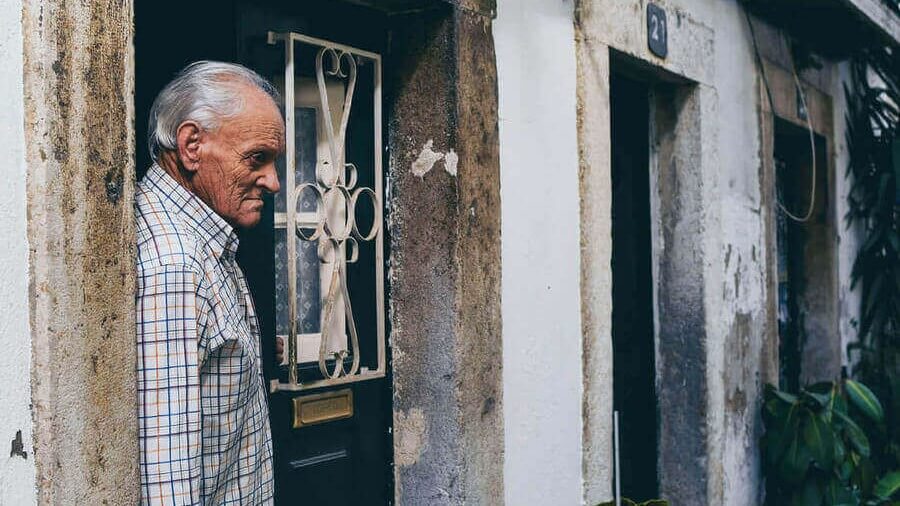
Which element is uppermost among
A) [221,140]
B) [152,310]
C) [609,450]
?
[221,140]

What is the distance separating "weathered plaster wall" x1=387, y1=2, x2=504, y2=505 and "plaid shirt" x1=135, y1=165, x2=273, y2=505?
0.89 metres

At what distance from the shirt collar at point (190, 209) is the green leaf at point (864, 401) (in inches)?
179

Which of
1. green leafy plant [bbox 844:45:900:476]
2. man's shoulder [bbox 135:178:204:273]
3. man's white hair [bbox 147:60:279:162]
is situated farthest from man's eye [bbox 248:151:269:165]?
green leafy plant [bbox 844:45:900:476]

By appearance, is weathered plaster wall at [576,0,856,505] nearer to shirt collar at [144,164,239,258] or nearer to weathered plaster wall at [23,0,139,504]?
shirt collar at [144,164,239,258]

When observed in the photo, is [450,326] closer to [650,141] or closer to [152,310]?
[152,310]

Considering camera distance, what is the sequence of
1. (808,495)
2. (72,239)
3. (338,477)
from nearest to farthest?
(72,239) → (338,477) → (808,495)

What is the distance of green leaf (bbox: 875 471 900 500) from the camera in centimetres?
552

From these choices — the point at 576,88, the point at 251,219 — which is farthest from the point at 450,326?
the point at 576,88

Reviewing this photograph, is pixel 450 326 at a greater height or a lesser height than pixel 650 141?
lesser

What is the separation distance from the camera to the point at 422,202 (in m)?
3.20

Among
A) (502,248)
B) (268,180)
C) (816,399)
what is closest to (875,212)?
(816,399)

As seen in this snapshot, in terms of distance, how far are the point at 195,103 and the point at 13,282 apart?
1.84 ft

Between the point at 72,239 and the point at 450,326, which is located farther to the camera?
the point at 450,326

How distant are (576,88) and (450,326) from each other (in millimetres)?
1184
